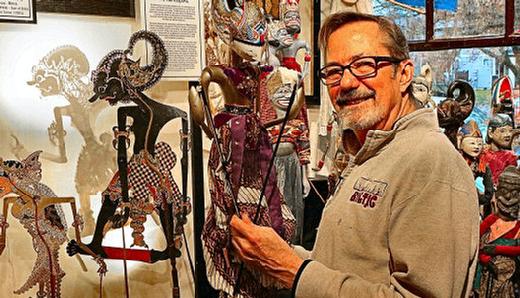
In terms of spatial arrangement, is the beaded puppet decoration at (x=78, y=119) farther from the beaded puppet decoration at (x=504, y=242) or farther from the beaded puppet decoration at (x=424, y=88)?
the beaded puppet decoration at (x=504, y=242)

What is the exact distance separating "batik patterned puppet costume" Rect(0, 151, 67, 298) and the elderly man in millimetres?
716

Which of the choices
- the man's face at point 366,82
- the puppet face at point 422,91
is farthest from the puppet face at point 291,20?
the man's face at point 366,82

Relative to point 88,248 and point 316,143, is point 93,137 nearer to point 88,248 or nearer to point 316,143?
point 88,248

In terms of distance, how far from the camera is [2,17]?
1866mm

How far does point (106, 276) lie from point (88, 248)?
127 millimetres

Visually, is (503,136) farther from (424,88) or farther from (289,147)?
(289,147)

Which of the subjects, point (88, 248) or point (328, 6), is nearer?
point (88, 248)

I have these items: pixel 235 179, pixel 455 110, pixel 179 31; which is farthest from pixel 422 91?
pixel 235 179

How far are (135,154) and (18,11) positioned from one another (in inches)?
21.2

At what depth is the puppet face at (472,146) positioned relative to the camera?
2551 mm

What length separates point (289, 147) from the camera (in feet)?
7.65

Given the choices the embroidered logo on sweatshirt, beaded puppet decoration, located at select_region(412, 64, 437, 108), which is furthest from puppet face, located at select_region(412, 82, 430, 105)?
the embroidered logo on sweatshirt

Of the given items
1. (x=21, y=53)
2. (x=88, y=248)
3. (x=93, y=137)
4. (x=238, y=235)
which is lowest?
(x=88, y=248)

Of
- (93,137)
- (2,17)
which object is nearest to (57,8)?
(2,17)
